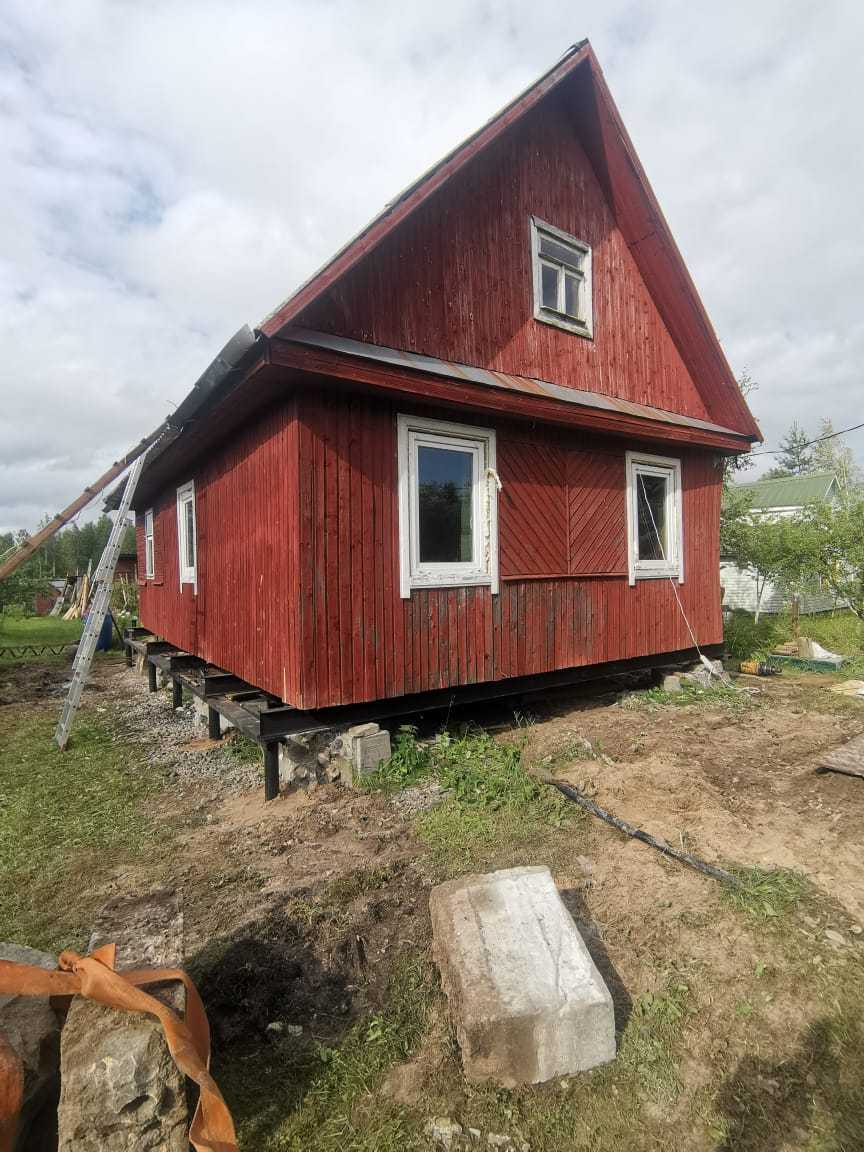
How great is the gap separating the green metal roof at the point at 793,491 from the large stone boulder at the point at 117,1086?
23258mm

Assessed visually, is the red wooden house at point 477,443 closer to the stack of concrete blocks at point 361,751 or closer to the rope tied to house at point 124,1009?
the stack of concrete blocks at point 361,751

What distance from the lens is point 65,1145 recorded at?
178cm

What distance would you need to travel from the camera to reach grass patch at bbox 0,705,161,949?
12.1ft

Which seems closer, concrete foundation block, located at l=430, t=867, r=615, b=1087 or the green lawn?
concrete foundation block, located at l=430, t=867, r=615, b=1087

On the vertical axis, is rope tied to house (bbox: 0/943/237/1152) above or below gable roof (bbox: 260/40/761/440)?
below

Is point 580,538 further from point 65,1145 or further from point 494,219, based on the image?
point 65,1145

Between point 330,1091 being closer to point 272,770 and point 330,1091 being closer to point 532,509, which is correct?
point 272,770

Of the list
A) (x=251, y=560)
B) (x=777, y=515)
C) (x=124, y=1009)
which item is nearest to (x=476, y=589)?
(x=251, y=560)

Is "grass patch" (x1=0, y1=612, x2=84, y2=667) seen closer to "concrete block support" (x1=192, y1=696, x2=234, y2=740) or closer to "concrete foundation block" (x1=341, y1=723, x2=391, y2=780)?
"concrete block support" (x1=192, y1=696, x2=234, y2=740)

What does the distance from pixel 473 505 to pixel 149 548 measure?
9289 mm

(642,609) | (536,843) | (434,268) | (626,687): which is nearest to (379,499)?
(434,268)

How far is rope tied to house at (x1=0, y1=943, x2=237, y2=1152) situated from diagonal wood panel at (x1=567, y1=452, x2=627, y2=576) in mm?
6001

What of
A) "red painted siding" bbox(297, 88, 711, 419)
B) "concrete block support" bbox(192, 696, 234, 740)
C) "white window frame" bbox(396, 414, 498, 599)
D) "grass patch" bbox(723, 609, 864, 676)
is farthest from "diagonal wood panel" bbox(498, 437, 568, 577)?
"grass patch" bbox(723, 609, 864, 676)

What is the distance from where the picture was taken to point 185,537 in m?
9.38
